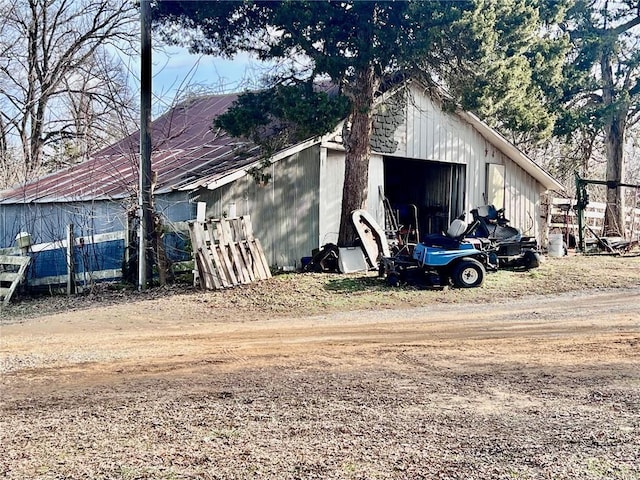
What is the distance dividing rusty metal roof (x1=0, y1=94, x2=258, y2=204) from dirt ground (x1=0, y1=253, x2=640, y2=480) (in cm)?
326

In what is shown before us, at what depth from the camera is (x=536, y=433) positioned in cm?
394

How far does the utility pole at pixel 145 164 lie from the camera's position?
10.8m

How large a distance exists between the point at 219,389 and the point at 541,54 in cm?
1090

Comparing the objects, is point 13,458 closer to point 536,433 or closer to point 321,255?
point 536,433

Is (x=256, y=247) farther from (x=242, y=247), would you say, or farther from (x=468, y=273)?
(x=468, y=273)

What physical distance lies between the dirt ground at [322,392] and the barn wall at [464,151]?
6.97 meters

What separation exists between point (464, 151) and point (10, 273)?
11571 mm

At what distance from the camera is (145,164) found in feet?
35.6

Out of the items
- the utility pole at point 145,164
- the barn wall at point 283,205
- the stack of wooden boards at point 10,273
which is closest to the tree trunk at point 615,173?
the barn wall at point 283,205

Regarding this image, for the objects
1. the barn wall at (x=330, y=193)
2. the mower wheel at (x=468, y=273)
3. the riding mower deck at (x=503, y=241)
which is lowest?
the mower wheel at (x=468, y=273)

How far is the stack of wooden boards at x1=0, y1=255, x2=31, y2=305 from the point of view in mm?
10875

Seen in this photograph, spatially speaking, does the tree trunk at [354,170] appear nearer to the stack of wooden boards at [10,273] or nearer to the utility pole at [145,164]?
the utility pole at [145,164]

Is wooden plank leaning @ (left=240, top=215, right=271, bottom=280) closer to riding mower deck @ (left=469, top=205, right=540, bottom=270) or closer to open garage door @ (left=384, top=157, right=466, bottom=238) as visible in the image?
riding mower deck @ (left=469, top=205, right=540, bottom=270)

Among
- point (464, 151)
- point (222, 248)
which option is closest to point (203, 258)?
point (222, 248)
